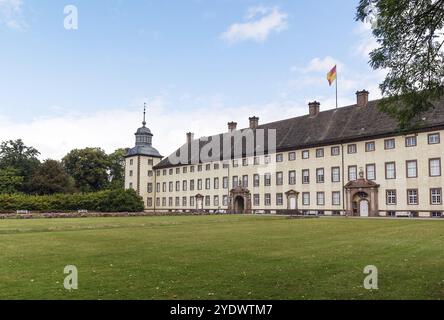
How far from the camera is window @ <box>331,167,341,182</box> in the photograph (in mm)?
44125

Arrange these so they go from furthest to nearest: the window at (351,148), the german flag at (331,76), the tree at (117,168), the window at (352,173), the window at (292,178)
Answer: the tree at (117,168)
the german flag at (331,76)
the window at (292,178)
the window at (351,148)
the window at (352,173)

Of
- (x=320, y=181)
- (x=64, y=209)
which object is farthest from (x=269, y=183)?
(x=64, y=209)

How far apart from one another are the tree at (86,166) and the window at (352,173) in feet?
167

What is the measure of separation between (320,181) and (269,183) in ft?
26.3

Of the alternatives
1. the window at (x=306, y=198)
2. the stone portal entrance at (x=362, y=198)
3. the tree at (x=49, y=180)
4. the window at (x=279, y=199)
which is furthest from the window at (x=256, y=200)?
the tree at (x=49, y=180)

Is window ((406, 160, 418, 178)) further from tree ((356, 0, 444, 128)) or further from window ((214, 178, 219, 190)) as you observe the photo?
tree ((356, 0, 444, 128))

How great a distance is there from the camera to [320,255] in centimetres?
1155

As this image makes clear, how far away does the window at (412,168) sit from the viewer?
125 feet

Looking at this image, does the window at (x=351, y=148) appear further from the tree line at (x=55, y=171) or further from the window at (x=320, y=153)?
the tree line at (x=55, y=171)

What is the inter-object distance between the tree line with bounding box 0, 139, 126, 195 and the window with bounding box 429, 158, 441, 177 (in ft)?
182

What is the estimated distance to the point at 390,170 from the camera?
131ft

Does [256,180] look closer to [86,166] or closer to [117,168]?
[86,166]

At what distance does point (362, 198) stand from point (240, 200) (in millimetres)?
18995

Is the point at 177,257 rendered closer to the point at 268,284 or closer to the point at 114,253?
the point at 114,253
